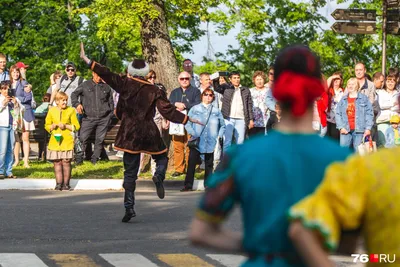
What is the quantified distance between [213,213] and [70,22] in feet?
132

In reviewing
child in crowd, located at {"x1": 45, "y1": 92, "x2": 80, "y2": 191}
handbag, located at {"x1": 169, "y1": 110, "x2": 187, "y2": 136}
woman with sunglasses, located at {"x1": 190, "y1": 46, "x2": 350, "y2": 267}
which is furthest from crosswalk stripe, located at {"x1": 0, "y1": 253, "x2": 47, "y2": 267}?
handbag, located at {"x1": 169, "y1": 110, "x2": 187, "y2": 136}

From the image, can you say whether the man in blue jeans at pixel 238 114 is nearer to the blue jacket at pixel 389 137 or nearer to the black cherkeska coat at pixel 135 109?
the blue jacket at pixel 389 137

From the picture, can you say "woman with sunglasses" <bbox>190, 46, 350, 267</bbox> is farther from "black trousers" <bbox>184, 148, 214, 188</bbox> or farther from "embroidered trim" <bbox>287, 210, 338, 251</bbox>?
"black trousers" <bbox>184, 148, 214, 188</bbox>

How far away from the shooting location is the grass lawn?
18.5 meters

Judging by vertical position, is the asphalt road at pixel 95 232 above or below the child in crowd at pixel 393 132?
below

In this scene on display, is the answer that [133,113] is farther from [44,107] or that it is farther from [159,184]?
[44,107]

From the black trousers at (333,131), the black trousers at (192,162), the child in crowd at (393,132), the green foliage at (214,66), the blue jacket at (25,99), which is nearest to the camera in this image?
the black trousers at (192,162)

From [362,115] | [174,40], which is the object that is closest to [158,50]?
[362,115]

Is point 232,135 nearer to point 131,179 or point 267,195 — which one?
point 131,179

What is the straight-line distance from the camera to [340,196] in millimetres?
3346

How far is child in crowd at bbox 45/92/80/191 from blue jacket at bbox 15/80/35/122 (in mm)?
3168

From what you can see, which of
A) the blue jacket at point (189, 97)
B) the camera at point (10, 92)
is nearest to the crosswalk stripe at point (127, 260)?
the blue jacket at point (189, 97)

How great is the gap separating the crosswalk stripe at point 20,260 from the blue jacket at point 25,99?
416 inches

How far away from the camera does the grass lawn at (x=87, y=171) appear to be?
60.7 feet
